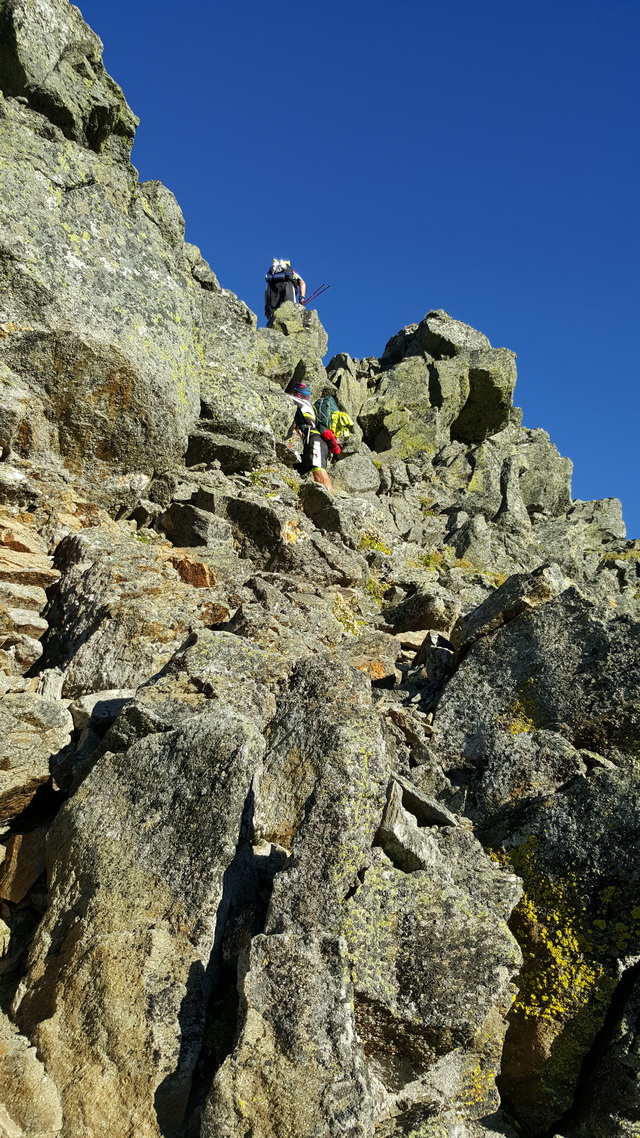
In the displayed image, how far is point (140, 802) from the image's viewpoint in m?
8.80

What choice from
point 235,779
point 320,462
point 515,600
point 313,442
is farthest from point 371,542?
point 235,779

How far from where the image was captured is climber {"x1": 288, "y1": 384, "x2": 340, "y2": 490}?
27.2m

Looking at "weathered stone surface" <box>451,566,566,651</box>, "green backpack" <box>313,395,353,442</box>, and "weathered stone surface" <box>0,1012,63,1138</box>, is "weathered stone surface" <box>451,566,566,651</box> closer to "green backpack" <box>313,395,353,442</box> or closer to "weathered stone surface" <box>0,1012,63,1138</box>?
"weathered stone surface" <box>0,1012,63,1138</box>

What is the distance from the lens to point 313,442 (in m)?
28.4

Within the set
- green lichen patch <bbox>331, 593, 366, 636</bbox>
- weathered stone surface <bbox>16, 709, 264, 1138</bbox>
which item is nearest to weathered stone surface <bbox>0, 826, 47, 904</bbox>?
weathered stone surface <bbox>16, 709, 264, 1138</bbox>

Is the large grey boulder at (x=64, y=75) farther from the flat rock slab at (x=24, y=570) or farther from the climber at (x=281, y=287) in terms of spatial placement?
the climber at (x=281, y=287)

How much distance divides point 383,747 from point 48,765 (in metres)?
4.62

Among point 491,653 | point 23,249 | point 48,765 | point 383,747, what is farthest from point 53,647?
point 23,249

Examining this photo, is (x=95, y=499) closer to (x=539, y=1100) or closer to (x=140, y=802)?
(x=140, y=802)

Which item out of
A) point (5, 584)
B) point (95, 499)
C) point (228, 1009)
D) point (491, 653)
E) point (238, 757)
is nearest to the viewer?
point (228, 1009)

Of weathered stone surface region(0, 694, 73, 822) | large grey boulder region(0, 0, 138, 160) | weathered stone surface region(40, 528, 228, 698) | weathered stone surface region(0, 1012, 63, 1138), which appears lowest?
weathered stone surface region(0, 1012, 63, 1138)

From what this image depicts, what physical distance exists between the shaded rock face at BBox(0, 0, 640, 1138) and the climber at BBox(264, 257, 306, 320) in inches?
1280

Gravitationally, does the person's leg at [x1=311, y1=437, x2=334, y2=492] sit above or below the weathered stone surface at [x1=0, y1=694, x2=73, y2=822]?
above

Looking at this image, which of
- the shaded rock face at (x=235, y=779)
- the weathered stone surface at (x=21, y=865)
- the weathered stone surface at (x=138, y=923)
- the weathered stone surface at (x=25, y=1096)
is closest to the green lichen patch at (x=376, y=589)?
the shaded rock face at (x=235, y=779)
